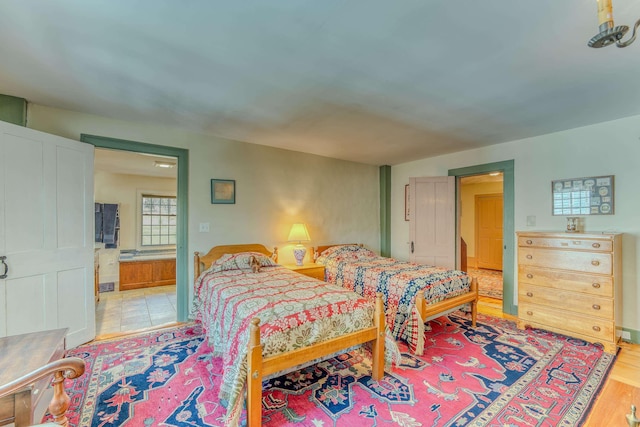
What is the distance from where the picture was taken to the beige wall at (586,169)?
3.00 m

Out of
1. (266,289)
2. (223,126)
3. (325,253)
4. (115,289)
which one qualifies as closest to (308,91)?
(223,126)

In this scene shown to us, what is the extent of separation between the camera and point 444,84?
2.29 meters

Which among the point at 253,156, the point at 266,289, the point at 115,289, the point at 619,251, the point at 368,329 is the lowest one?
the point at 115,289

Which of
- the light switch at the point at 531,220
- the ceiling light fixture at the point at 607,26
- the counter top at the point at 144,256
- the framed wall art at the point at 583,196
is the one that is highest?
the ceiling light fixture at the point at 607,26

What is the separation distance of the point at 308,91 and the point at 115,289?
5.44 meters

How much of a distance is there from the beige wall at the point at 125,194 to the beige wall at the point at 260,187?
3.33 meters

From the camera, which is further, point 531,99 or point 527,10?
point 531,99

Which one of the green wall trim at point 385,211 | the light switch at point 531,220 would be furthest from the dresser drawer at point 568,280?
the green wall trim at point 385,211

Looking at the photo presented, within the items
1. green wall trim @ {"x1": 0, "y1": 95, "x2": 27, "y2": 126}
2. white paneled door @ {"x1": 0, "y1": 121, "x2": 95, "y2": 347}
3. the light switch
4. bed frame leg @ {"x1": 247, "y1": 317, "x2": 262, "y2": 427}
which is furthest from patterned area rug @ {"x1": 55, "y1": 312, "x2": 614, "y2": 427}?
green wall trim @ {"x1": 0, "y1": 95, "x2": 27, "y2": 126}

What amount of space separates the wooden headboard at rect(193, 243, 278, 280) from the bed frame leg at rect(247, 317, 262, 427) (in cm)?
219

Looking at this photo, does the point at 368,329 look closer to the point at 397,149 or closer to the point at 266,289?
the point at 266,289

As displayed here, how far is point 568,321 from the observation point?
9.82 feet

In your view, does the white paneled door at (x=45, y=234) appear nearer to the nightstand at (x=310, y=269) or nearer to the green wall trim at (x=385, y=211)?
the nightstand at (x=310, y=269)

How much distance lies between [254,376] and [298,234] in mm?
2654
